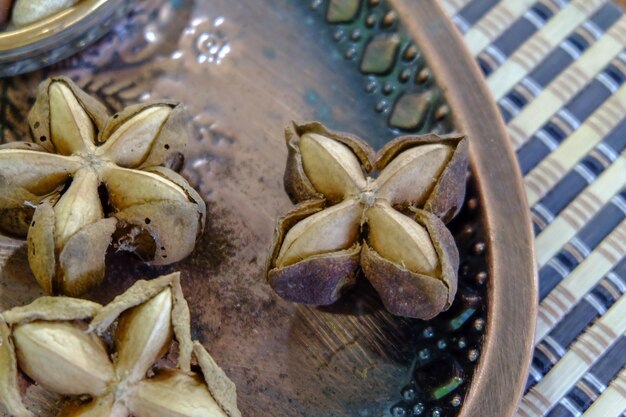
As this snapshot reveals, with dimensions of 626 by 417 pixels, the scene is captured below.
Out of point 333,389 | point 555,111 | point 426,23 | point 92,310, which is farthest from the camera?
point 555,111

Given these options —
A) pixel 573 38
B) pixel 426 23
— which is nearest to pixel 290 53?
pixel 426 23

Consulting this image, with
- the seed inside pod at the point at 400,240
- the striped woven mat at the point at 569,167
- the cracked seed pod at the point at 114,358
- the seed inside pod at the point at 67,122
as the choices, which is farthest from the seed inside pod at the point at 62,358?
the striped woven mat at the point at 569,167

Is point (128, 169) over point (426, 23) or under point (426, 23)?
under

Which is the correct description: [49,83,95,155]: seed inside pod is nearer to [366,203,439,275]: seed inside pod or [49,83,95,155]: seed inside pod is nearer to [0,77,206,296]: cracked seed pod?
[0,77,206,296]: cracked seed pod

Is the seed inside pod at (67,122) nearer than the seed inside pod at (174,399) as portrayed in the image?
No

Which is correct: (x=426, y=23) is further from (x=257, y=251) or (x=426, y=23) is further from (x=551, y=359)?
(x=551, y=359)

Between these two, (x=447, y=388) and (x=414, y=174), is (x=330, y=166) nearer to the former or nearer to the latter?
(x=414, y=174)

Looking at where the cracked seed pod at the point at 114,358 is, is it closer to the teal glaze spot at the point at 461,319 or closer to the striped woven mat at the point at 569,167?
the teal glaze spot at the point at 461,319

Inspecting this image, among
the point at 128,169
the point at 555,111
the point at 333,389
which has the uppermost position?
the point at 555,111
